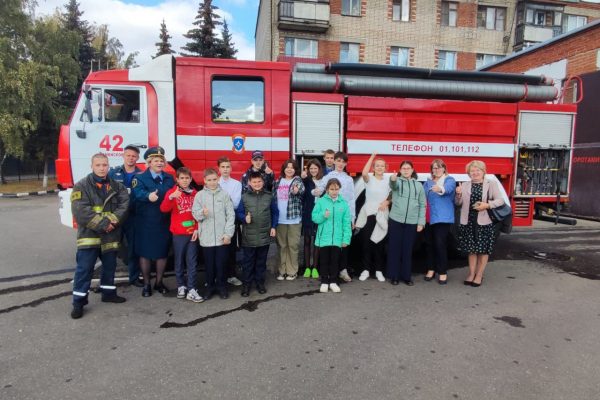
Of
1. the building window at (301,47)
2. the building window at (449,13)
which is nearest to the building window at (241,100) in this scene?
the building window at (301,47)

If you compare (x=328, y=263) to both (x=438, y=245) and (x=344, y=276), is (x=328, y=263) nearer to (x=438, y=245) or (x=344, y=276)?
(x=344, y=276)

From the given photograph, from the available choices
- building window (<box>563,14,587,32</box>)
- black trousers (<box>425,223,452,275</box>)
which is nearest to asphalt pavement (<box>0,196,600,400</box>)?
black trousers (<box>425,223,452,275</box>)

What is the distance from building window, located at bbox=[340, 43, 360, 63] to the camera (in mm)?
22328

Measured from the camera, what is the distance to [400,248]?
524cm

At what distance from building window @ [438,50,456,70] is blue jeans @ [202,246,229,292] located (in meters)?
22.8

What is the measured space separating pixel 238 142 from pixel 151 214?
5.60 feet

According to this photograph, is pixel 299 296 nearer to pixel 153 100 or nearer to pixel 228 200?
pixel 228 200

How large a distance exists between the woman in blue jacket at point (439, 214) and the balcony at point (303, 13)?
18241 millimetres

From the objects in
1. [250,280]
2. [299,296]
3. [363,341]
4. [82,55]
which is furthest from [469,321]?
[82,55]

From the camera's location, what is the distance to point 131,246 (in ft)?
16.2

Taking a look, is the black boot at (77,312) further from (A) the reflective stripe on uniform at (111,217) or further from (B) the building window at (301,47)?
(B) the building window at (301,47)

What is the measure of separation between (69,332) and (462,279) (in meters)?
4.86

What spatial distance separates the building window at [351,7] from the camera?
2207 centimetres

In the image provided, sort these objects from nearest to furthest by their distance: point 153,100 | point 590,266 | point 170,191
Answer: point 170,191 → point 153,100 → point 590,266
